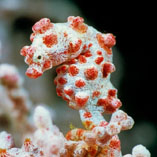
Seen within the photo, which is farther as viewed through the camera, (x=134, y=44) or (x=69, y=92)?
(x=134, y=44)

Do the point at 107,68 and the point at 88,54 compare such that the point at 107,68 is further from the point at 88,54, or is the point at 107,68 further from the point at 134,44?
the point at 134,44

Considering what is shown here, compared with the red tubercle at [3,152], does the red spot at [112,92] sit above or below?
above

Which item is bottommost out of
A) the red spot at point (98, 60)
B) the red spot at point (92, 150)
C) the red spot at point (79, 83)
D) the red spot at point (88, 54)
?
the red spot at point (92, 150)

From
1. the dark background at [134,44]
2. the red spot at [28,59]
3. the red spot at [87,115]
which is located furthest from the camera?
the dark background at [134,44]

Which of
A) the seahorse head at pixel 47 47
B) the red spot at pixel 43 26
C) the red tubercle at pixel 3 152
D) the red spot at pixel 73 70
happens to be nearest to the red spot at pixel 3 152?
the red tubercle at pixel 3 152

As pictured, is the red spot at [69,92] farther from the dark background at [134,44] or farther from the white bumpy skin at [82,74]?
the dark background at [134,44]

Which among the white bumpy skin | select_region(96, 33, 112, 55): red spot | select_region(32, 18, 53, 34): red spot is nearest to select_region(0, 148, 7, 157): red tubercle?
the white bumpy skin

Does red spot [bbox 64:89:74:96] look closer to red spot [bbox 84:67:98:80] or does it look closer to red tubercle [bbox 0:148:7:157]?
red spot [bbox 84:67:98:80]

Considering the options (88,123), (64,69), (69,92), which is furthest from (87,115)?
(64,69)

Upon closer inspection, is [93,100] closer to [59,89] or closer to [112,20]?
[59,89]
